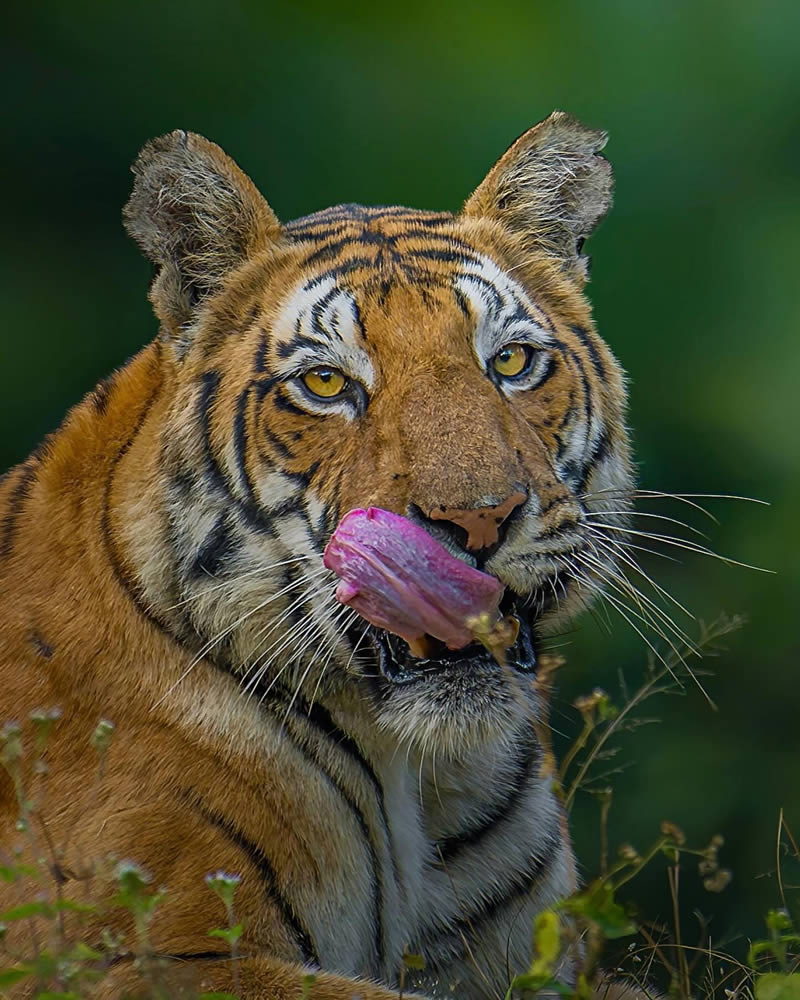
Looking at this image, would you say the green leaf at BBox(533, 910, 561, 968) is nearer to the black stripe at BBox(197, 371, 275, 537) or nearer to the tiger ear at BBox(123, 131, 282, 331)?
the black stripe at BBox(197, 371, 275, 537)

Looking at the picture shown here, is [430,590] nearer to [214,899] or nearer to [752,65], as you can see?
[214,899]

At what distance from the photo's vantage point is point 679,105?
22.5 feet

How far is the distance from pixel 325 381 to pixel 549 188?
79 cm

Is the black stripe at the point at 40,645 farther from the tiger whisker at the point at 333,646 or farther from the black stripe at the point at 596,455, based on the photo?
the black stripe at the point at 596,455

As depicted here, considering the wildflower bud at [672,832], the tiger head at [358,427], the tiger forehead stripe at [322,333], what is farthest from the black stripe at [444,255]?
the wildflower bud at [672,832]

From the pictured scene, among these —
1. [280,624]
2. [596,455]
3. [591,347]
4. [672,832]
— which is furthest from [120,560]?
[672,832]

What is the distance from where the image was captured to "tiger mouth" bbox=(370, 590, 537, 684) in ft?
8.04

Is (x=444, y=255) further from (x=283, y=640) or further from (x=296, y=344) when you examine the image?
(x=283, y=640)

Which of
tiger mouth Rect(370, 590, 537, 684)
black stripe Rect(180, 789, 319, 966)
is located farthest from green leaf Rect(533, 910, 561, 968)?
black stripe Rect(180, 789, 319, 966)

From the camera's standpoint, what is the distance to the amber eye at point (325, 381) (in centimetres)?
269

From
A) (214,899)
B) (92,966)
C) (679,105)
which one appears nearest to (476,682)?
(214,899)

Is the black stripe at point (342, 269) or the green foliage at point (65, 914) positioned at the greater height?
the black stripe at point (342, 269)

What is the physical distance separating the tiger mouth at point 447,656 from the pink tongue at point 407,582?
2.7 inches

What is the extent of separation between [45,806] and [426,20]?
517 cm
